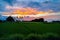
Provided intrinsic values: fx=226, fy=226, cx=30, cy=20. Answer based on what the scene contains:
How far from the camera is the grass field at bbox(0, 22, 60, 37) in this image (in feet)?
12.0

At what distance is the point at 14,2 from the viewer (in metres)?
3.72

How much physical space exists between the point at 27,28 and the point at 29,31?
0.06m

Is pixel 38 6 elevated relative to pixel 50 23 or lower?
elevated

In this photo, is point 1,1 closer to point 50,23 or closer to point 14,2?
point 14,2

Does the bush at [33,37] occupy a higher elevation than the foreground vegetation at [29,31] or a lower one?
lower

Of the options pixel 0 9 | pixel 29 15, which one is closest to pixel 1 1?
pixel 0 9

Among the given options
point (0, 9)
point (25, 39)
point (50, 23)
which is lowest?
point (25, 39)

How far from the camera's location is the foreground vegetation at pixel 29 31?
3.62 meters

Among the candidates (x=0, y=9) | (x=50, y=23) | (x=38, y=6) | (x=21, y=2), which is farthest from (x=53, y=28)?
(x=0, y=9)

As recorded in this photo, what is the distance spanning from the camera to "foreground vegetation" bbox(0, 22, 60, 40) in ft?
11.9

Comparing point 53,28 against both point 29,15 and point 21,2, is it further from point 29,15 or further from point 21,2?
point 21,2

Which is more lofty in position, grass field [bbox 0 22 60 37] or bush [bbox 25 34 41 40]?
grass field [bbox 0 22 60 37]

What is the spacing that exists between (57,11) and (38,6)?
1.06ft

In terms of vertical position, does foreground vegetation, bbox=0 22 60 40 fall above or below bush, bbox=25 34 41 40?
above
